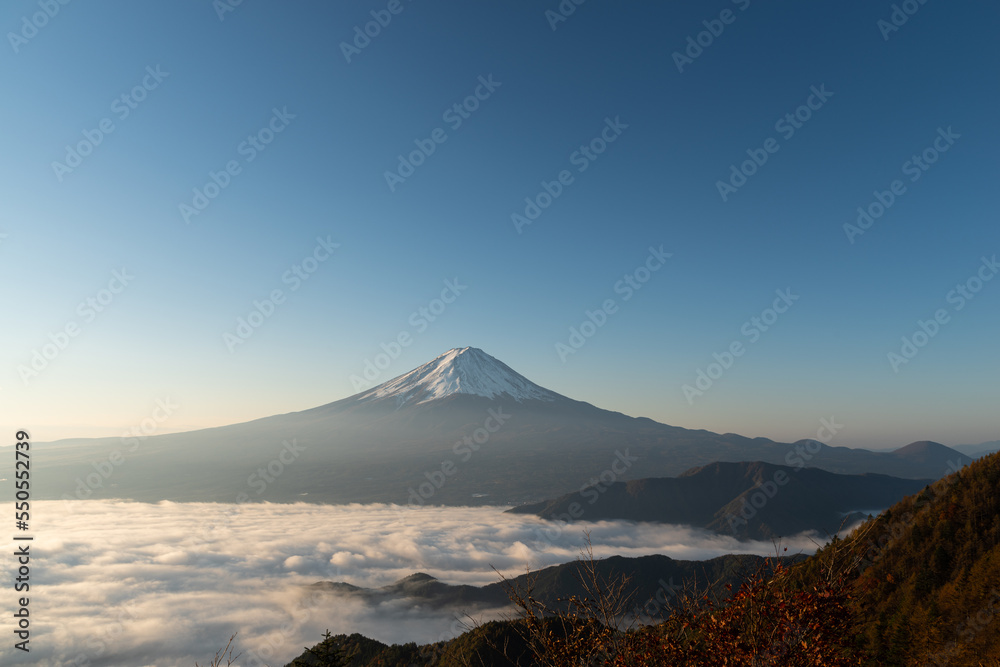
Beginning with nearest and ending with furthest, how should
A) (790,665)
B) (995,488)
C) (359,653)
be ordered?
(790,665) < (995,488) < (359,653)

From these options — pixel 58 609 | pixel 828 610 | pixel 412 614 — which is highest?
pixel 828 610

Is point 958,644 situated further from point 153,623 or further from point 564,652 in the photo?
point 153,623

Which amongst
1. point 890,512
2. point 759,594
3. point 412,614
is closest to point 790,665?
point 759,594

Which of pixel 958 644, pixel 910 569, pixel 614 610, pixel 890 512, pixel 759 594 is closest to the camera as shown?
pixel 759 594

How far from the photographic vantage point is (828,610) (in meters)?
5.75

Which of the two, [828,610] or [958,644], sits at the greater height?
[828,610]

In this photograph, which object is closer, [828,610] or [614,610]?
[828,610]

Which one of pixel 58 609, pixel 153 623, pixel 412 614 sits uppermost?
pixel 58 609

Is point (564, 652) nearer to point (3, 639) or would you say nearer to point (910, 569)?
point (910, 569)

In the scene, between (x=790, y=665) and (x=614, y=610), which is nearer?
(x=790, y=665)

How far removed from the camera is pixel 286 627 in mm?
187375

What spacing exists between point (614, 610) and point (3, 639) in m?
253

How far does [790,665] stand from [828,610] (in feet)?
2.63

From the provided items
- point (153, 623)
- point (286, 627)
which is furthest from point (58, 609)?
point (286, 627)
